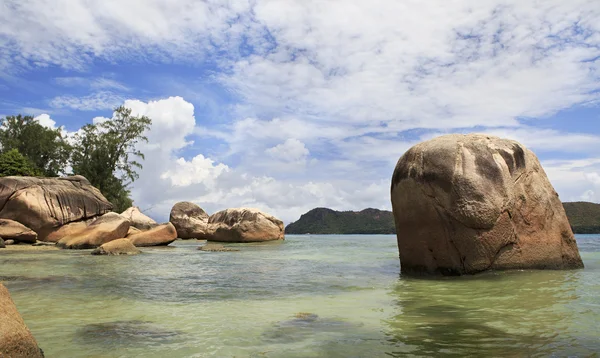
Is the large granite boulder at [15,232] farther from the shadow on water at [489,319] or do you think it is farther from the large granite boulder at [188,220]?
the shadow on water at [489,319]

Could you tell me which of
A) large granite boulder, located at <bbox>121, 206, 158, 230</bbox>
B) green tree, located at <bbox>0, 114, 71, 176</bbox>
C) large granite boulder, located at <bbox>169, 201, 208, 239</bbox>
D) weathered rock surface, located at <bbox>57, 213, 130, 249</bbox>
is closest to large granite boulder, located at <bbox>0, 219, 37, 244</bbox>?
weathered rock surface, located at <bbox>57, 213, 130, 249</bbox>

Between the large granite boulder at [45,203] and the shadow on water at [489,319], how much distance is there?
20.8 meters

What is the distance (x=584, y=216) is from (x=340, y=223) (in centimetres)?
5412

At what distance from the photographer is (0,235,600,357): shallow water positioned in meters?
4.36

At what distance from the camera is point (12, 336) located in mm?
3465

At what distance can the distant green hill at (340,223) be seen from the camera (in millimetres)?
104938

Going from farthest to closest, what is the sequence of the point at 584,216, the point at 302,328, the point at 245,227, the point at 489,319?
the point at 584,216 < the point at 245,227 < the point at 489,319 < the point at 302,328

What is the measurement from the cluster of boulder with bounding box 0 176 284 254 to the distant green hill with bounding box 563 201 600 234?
54.1 metres

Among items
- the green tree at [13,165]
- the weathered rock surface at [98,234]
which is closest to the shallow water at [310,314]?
the weathered rock surface at [98,234]

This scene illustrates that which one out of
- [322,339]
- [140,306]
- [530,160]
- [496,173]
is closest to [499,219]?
[496,173]

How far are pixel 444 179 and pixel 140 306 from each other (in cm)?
642

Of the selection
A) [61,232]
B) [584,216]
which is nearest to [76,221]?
[61,232]

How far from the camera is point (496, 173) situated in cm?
973

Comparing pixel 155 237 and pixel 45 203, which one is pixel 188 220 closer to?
pixel 155 237
